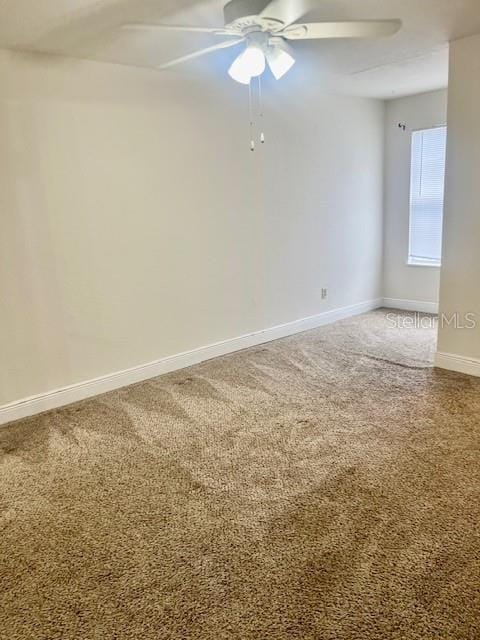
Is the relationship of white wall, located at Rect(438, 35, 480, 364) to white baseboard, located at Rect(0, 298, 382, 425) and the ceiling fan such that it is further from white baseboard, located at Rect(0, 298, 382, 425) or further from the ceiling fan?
white baseboard, located at Rect(0, 298, 382, 425)

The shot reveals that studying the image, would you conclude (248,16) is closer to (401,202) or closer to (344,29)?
(344,29)

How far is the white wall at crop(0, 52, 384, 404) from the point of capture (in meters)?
3.04

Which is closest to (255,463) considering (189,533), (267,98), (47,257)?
(189,533)

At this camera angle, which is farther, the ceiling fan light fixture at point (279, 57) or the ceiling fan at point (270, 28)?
the ceiling fan light fixture at point (279, 57)

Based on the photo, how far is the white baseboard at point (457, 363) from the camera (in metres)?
3.53

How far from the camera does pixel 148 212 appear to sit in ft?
11.8

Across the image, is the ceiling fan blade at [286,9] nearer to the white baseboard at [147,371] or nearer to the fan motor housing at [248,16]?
the fan motor housing at [248,16]

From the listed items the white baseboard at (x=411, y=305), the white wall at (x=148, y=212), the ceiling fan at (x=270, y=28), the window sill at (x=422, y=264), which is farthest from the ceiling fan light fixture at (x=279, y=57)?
the white baseboard at (x=411, y=305)

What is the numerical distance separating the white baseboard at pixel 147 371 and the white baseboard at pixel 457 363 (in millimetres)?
1533

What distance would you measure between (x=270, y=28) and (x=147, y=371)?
2.49 metres

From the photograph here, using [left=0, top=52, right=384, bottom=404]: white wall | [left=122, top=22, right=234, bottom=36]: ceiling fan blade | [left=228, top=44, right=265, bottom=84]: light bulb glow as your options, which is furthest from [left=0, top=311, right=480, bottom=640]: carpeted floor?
[left=122, top=22, right=234, bottom=36]: ceiling fan blade

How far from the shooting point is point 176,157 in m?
3.68

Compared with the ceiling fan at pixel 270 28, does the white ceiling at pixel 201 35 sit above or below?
above

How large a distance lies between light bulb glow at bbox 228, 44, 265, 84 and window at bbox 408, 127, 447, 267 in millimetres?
3243
